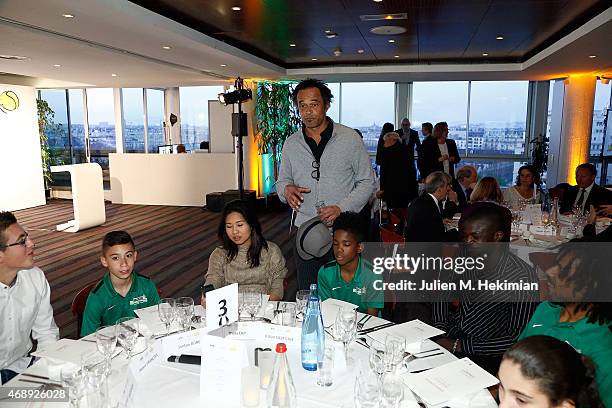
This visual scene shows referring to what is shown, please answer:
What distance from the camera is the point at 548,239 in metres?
4.25

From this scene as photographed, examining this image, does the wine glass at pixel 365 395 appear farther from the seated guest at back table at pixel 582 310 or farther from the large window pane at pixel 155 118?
the large window pane at pixel 155 118

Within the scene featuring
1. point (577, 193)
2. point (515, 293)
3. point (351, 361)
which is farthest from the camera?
point (577, 193)

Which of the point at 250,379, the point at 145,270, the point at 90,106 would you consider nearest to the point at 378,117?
the point at 90,106

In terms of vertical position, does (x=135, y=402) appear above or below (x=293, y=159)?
below

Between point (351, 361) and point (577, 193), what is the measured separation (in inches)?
209

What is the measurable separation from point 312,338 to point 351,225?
114 cm

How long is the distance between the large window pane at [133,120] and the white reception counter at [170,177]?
7.32ft

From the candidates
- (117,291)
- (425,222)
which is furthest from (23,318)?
(425,222)

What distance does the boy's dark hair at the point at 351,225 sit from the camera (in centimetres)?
295

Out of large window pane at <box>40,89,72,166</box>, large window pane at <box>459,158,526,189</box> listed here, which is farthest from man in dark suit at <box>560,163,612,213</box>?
large window pane at <box>40,89,72,166</box>

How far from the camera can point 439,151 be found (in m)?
8.85

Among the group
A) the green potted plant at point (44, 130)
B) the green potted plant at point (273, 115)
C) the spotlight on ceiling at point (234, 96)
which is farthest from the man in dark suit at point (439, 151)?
the green potted plant at point (44, 130)

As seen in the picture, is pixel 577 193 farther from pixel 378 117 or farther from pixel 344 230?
pixel 378 117

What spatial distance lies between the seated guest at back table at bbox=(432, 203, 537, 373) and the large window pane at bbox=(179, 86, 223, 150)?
1333 centimetres
